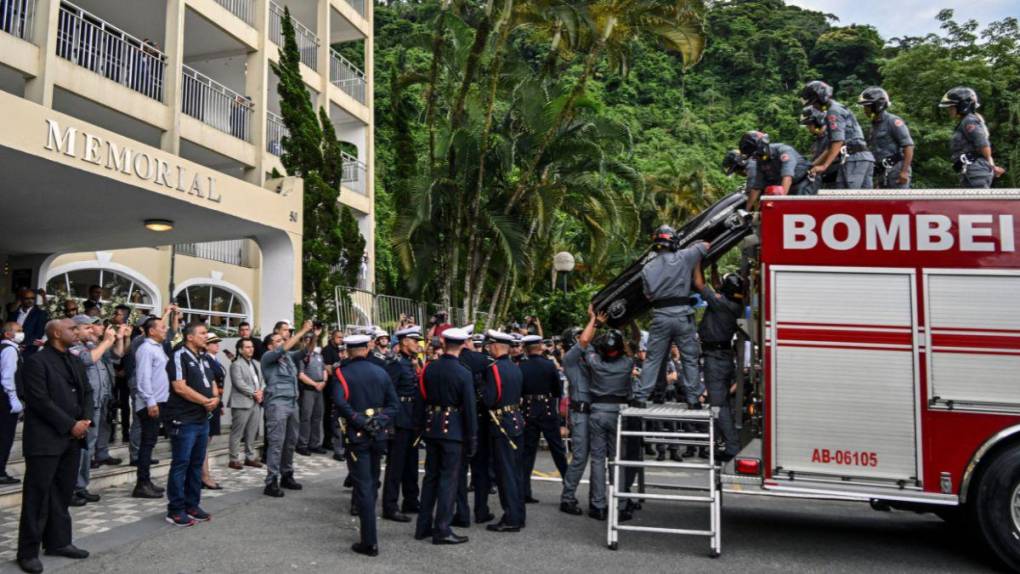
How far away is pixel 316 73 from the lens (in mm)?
23094

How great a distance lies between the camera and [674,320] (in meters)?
7.63

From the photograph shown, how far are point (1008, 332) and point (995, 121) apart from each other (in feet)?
104

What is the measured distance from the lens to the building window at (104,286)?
1684 centimetres

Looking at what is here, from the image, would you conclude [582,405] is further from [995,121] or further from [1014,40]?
[1014,40]

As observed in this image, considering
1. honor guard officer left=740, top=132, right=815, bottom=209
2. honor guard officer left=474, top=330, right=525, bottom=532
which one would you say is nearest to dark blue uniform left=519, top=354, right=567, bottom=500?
honor guard officer left=474, top=330, right=525, bottom=532

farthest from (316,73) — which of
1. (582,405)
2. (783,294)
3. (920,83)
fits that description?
(920,83)

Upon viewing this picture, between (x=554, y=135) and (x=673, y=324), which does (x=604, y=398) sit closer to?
(x=673, y=324)

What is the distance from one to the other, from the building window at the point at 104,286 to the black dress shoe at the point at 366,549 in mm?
12199

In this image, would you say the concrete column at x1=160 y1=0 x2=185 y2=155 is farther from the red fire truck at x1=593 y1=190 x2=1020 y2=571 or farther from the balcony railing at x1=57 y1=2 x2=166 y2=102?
the red fire truck at x1=593 y1=190 x2=1020 y2=571

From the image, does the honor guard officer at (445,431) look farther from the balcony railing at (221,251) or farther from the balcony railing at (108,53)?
the balcony railing at (221,251)

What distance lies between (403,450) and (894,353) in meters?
4.90

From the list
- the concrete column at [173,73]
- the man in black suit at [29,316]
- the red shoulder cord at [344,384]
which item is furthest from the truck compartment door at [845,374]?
the concrete column at [173,73]

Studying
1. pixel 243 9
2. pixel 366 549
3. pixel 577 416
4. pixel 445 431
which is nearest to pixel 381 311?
pixel 243 9

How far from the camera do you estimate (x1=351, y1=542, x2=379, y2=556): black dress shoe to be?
6640 millimetres
